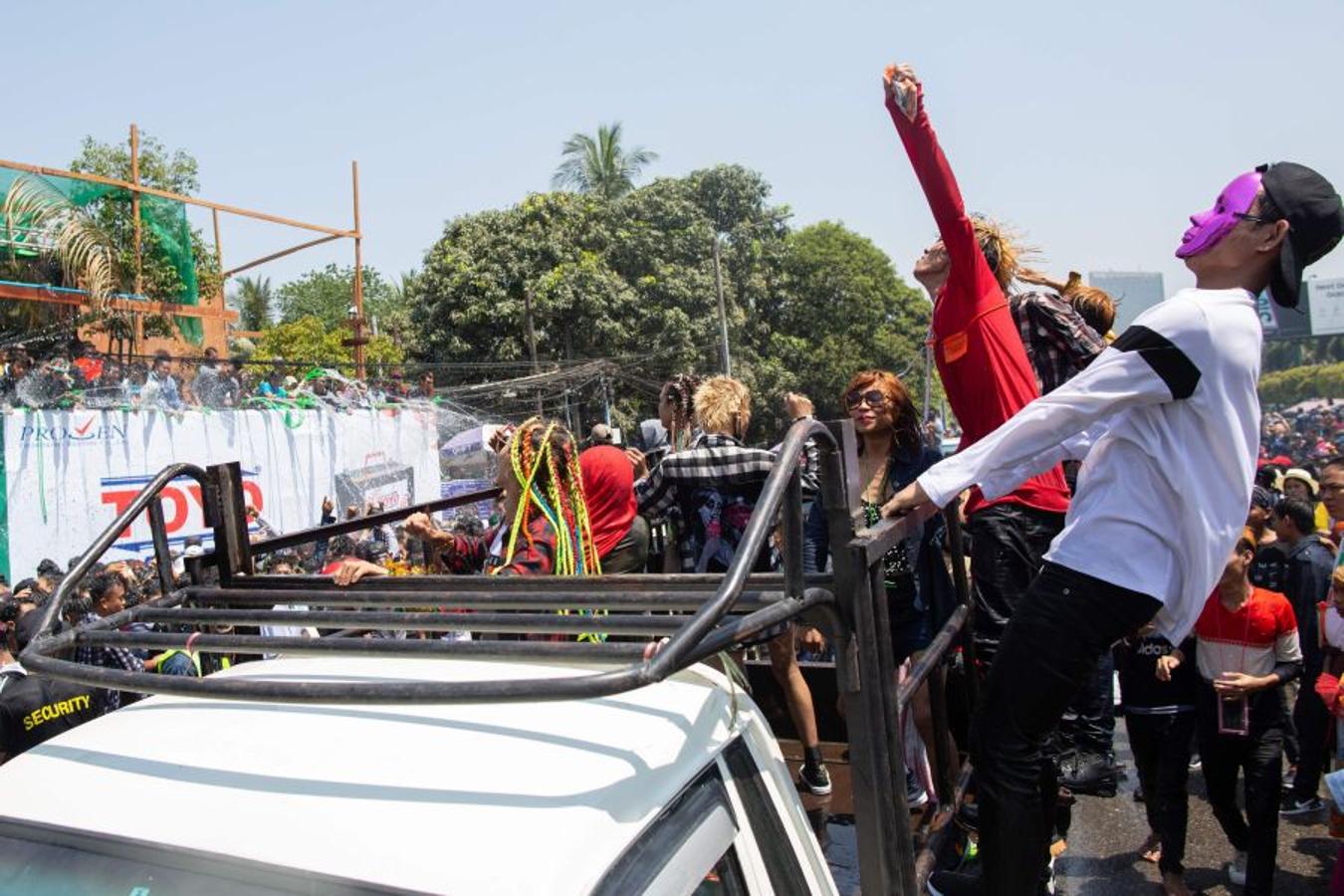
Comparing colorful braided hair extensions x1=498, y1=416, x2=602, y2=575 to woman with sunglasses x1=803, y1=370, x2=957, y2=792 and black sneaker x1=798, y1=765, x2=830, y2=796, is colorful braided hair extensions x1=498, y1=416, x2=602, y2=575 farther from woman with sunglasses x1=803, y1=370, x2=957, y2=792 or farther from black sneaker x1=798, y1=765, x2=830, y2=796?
black sneaker x1=798, y1=765, x2=830, y2=796

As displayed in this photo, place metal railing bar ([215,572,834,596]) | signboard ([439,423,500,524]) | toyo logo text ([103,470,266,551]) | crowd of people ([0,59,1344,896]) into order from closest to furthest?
crowd of people ([0,59,1344,896])
metal railing bar ([215,572,834,596])
toyo logo text ([103,470,266,551])
signboard ([439,423,500,524])

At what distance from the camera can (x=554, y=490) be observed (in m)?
3.74

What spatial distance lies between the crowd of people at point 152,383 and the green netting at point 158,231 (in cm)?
95

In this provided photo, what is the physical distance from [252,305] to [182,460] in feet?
115

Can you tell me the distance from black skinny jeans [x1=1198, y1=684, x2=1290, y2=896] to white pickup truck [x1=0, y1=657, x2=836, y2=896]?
3138 mm

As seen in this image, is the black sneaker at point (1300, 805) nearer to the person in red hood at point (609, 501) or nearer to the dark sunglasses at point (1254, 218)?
the person in red hood at point (609, 501)

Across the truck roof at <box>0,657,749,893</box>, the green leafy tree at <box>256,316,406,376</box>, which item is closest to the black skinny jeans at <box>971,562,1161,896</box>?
the truck roof at <box>0,657,749,893</box>

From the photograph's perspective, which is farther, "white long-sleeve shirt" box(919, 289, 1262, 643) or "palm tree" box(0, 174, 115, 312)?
"palm tree" box(0, 174, 115, 312)

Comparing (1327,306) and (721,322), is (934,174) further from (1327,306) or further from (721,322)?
(1327,306)

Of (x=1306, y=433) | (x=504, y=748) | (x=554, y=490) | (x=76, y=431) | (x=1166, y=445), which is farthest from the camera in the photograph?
(x=1306, y=433)

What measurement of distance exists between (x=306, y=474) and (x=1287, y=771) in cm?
1347

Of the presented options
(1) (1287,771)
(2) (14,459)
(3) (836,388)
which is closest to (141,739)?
(1) (1287,771)

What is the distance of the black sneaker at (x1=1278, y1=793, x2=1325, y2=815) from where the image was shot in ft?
17.5

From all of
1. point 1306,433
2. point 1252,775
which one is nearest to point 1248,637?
point 1252,775
